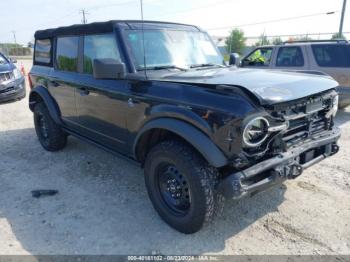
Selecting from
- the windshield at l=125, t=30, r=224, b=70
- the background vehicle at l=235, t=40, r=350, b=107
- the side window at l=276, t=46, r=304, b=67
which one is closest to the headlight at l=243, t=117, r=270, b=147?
the windshield at l=125, t=30, r=224, b=70

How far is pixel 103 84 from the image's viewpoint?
150 inches

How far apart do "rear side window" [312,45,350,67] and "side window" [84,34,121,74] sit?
5.80m

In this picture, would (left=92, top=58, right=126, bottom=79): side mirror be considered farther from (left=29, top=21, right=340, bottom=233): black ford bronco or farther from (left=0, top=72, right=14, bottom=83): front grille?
(left=0, top=72, right=14, bottom=83): front grille

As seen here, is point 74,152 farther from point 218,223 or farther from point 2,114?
point 2,114

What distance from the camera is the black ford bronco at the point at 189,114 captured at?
2611 millimetres

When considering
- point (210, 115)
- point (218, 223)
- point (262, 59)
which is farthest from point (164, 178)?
point (262, 59)

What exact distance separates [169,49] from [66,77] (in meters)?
1.71

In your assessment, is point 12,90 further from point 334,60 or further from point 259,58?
point 334,60

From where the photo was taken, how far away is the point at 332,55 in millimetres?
7574

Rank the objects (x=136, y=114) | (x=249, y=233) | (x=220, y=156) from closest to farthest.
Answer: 1. (x=220, y=156)
2. (x=249, y=233)
3. (x=136, y=114)

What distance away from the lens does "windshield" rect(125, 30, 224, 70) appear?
11.7 ft

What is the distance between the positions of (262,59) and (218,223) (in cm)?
658

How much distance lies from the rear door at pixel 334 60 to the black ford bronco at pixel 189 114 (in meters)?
4.29

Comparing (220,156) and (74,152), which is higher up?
(220,156)
